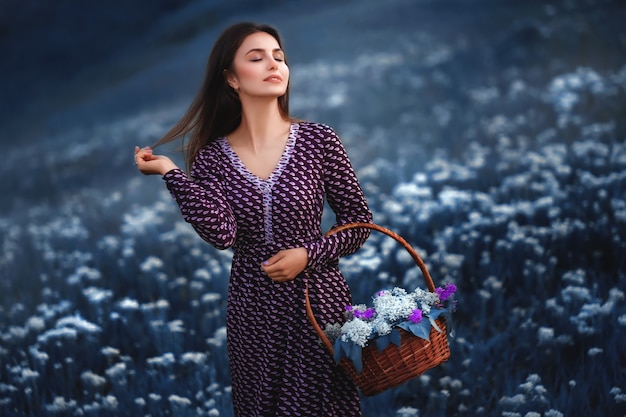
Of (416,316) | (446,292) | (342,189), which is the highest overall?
(342,189)

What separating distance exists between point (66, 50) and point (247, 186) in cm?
756

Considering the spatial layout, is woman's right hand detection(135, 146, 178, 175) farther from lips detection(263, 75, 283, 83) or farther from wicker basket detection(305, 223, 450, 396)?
wicker basket detection(305, 223, 450, 396)

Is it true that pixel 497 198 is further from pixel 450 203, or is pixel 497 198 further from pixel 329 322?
pixel 329 322

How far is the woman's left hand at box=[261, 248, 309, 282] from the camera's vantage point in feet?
8.06

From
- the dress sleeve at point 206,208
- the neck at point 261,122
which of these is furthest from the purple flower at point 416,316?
the neck at point 261,122

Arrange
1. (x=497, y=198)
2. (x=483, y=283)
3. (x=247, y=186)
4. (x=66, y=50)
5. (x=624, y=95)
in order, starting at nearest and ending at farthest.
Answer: (x=247, y=186) → (x=483, y=283) → (x=497, y=198) → (x=624, y=95) → (x=66, y=50)

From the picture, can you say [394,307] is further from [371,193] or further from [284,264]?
[371,193]

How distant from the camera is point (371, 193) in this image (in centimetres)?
607

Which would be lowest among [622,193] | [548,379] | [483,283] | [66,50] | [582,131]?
[548,379]

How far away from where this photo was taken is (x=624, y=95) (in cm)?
672

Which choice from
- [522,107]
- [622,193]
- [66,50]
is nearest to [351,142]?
[522,107]

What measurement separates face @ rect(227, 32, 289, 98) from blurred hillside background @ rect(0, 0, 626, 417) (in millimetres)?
1606

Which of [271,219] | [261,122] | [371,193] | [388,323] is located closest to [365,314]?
[388,323]

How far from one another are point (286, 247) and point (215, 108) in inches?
25.7
